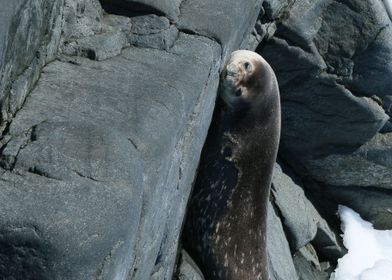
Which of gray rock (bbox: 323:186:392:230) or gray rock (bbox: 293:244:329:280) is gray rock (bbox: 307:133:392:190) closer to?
gray rock (bbox: 323:186:392:230)

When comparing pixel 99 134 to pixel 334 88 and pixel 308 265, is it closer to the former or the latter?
pixel 334 88

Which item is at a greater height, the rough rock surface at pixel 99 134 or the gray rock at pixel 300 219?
the rough rock surface at pixel 99 134

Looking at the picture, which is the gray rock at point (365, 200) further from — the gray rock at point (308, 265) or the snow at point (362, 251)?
the gray rock at point (308, 265)

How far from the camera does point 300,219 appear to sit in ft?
18.2

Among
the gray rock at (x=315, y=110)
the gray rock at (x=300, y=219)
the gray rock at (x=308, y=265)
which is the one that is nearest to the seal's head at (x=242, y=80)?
the gray rock at (x=315, y=110)

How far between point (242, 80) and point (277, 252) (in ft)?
5.23

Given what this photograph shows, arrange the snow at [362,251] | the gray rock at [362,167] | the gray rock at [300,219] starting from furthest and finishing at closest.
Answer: the snow at [362,251] → the gray rock at [362,167] → the gray rock at [300,219]

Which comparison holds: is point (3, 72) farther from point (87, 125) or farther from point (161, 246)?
point (161, 246)

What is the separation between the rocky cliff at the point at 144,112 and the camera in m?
2.14

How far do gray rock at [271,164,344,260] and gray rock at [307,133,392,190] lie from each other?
27cm

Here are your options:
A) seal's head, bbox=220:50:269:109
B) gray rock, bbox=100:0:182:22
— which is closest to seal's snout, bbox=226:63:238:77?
seal's head, bbox=220:50:269:109

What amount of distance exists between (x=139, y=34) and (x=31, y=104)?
3.05ft

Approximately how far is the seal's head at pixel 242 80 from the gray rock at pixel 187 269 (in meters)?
0.93

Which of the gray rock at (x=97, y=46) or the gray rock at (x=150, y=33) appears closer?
the gray rock at (x=97, y=46)
